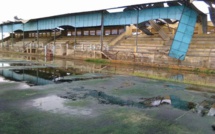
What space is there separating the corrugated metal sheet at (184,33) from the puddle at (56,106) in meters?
18.0

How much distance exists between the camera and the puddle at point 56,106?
611 cm

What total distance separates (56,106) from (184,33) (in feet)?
64.6

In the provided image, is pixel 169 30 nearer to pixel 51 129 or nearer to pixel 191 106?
pixel 191 106

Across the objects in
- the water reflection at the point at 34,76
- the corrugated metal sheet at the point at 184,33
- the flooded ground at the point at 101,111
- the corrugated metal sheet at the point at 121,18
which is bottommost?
the flooded ground at the point at 101,111

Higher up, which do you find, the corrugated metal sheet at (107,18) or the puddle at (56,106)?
the corrugated metal sheet at (107,18)

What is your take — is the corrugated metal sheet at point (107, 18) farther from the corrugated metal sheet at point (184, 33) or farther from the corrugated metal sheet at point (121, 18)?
the corrugated metal sheet at point (184, 33)

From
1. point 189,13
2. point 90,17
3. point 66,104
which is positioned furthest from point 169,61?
point 66,104

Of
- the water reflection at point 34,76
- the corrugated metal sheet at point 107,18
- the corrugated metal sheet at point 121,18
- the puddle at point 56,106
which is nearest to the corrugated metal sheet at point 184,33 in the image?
the corrugated metal sheet at point 107,18

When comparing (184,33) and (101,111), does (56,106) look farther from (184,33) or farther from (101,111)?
(184,33)

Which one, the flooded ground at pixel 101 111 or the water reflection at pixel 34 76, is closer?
the flooded ground at pixel 101 111

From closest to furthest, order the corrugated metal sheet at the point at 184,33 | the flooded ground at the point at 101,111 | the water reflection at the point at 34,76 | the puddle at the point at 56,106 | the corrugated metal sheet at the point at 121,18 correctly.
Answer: the flooded ground at the point at 101,111
the puddle at the point at 56,106
the water reflection at the point at 34,76
the corrugated metal sheet at the point at 184,33
the corrugated metal sheet at the point at 121,18

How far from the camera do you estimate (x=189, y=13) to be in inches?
899

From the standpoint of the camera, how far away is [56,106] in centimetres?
659

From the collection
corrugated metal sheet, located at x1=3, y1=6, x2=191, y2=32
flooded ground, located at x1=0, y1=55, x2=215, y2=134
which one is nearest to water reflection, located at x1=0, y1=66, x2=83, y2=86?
flooded ground, located at x1=0, y1=55, x2=215, y2=134
